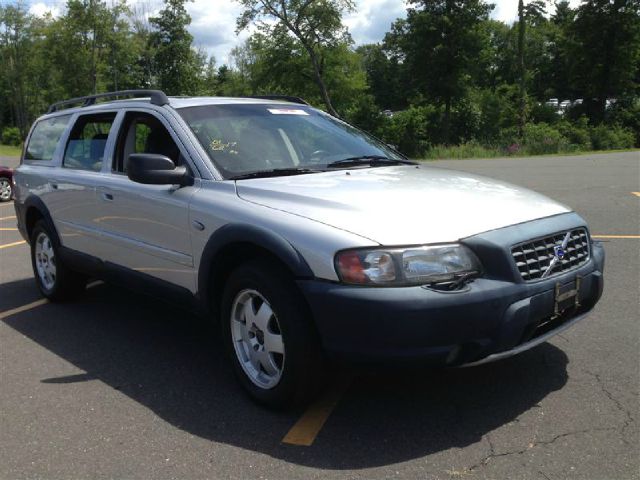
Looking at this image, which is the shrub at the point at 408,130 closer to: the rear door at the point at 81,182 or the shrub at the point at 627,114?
the shrub at the point at 627,114

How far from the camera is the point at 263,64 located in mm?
52188

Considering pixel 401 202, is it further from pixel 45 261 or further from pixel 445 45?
pixel 445 45

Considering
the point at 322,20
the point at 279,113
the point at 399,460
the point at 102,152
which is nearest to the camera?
the point at 399,460

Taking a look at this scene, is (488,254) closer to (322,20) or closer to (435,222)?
(435,222)

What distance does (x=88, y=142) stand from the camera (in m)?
5.43

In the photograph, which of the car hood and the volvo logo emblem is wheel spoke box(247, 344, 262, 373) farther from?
the volvo logo emblem

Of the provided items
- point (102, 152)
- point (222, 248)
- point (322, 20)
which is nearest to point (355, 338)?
point (222, 248)

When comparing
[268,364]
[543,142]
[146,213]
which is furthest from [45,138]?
[543,142]

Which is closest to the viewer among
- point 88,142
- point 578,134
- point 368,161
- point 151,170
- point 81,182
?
point 151,170

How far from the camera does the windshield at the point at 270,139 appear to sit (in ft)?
13.4

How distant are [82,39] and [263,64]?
49.6 feet

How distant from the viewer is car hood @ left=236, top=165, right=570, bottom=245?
3072 millimetres

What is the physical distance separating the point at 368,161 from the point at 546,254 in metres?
1.56

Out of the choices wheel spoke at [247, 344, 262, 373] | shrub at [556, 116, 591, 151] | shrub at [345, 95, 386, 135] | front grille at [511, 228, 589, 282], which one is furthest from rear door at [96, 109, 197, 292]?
shrub at [345, 95, 386, 135]
